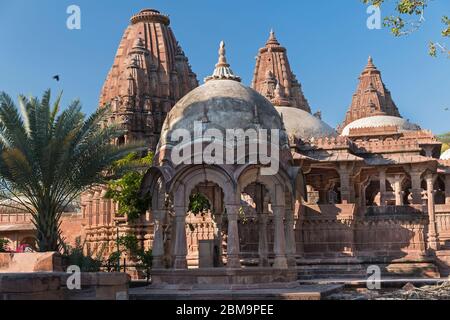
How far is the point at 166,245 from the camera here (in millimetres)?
22219

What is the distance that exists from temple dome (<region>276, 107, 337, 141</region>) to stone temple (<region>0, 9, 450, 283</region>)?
0.21ft

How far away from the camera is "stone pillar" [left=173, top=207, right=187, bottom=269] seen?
17750mm

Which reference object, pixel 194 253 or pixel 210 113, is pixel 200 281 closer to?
pixel 210 113

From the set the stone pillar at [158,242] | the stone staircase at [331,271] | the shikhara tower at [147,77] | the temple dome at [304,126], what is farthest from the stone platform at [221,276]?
the shikhara tower at [147,77]

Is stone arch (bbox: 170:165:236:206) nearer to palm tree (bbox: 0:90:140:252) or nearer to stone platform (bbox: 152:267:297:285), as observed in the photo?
stone platform (bbox: 152:267:297:285)

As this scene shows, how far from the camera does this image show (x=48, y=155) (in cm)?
1764

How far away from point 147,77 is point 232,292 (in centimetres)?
4030

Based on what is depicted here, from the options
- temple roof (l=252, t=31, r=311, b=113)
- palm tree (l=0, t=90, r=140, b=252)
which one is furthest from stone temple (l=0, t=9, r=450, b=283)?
temple roof (l=252, t=31, r=311, b=113)

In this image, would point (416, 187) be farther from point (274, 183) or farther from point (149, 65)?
point (149, 65)

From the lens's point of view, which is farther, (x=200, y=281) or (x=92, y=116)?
(x=92, y=116)

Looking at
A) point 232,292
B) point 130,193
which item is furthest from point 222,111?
point 130,193

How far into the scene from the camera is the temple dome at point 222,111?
59.5ft
